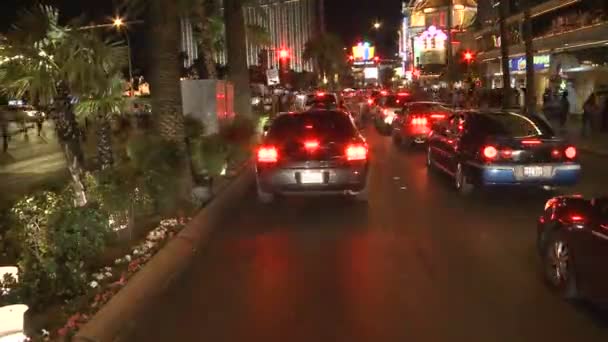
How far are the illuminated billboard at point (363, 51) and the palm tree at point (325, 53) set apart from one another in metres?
27.4

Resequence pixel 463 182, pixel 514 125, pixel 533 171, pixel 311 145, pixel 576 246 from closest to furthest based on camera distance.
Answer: pixel 576 246, pixel 311 145, pixel 533 171, pixel 514 125, pixel 463 182

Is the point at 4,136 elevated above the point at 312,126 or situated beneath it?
situated beneath

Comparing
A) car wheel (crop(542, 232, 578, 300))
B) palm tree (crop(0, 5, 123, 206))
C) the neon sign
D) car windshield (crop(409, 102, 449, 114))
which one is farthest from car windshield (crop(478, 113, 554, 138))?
the neon sign

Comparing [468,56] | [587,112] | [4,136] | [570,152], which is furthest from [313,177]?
[468,56]

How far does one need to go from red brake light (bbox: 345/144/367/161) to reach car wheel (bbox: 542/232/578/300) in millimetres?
4749

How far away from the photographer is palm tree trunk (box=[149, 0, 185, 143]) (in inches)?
442

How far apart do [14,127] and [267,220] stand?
27464 mm

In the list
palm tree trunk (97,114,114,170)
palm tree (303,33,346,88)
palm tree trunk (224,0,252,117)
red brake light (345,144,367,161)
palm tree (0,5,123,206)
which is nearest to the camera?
palm tree (0,5,123,206)

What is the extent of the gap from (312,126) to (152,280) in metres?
5.28

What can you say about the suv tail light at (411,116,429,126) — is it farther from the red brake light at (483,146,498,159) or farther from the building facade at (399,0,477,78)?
the building facade at (399,0,477,78)

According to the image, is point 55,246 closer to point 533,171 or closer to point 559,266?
point 559,266

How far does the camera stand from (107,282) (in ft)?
21.7

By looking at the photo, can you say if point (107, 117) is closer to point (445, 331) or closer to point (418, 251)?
point (418, 251)

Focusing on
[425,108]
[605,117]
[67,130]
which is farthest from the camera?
[605,117]
